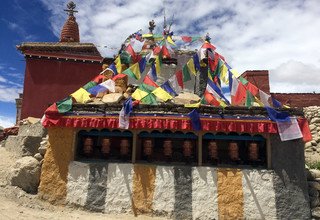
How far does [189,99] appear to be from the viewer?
12.5m

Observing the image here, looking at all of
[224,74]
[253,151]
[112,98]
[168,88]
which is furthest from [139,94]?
[253,151]

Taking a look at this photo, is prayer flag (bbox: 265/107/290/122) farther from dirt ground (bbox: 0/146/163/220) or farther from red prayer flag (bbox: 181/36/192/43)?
red prayer flag (bbox: 181/36/192/43)

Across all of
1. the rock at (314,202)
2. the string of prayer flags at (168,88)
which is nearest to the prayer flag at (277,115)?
the rock at (314,202)

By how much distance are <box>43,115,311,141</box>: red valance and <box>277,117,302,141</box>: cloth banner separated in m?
0.18

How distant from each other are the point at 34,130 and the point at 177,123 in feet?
22.4

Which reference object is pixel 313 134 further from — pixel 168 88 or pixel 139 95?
pixel 139 95

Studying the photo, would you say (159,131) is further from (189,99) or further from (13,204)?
(13,204)

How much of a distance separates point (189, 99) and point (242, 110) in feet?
8.91

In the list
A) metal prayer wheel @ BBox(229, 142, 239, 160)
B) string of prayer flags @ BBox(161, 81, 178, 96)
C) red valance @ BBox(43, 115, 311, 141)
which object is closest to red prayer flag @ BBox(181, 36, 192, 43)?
string of prayer flags @ BBox(161, 81, 178, 96)

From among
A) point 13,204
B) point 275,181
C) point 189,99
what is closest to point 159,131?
point 189,99

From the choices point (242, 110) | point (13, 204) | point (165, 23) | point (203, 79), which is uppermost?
point (165, 23)

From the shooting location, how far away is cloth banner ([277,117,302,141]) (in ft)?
32.1

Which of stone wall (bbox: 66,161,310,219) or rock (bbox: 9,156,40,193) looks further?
rock (bbox: 9,156,40,193)

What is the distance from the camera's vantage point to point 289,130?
32.6 ft
